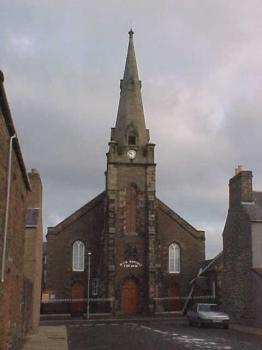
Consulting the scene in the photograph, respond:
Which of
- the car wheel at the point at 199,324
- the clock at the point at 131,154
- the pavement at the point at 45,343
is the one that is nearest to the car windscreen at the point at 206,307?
the car wheel at the point at 199,324

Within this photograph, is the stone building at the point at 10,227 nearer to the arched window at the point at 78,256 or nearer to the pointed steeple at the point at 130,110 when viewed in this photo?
the arched window at the point at 78,256

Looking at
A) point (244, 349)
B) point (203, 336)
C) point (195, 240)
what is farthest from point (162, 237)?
point (244, 349)

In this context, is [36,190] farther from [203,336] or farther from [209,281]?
[209,281]

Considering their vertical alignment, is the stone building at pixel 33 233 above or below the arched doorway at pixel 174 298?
above

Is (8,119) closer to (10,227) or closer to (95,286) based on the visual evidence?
(10,227)

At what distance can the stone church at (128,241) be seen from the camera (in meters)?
51.1

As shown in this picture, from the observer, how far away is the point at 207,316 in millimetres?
31547

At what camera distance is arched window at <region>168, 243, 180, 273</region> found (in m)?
54.8

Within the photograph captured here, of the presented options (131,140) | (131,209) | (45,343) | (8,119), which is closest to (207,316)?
(45,343)

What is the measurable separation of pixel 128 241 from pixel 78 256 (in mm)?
5610

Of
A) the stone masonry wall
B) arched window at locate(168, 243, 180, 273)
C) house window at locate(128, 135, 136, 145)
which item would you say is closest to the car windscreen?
the stone masonry wall

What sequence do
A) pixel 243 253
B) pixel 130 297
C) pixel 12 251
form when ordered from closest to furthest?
pixel 12 251 < pixel 243 253 < pixel 130 297

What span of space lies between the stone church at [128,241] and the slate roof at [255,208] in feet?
59.4

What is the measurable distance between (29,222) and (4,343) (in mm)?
13788
